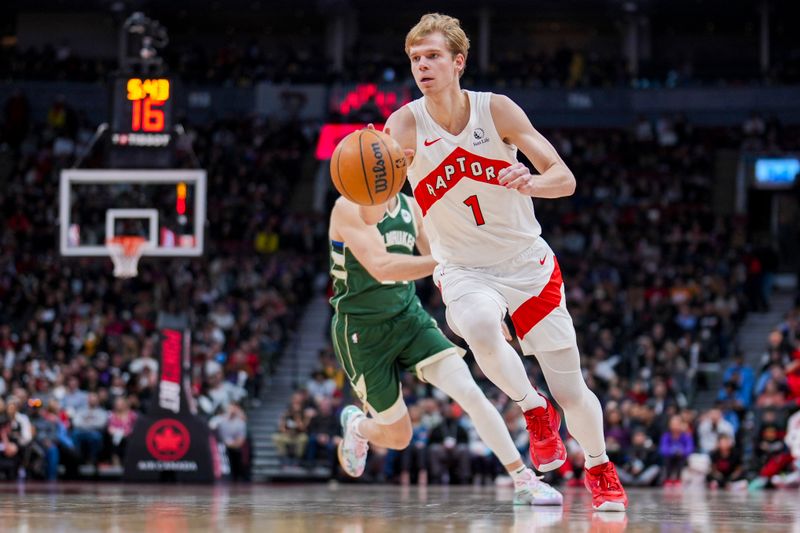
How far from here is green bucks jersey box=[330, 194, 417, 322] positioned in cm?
756

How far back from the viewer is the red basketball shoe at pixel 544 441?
618 centimetres

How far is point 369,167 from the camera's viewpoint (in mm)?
5957

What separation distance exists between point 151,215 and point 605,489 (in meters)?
10.6

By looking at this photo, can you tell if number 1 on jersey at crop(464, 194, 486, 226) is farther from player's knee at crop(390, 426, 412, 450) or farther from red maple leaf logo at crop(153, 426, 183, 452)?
red maple leaf logo at crop(153, 426, 183, 452)

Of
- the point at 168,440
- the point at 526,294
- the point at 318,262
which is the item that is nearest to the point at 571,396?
the point at 526,294

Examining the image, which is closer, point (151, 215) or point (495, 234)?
point (495, 234)

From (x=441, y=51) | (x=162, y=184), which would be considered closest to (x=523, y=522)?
(x=441, y=51)

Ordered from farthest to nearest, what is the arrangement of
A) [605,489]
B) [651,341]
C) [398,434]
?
[651,341] < [398,434] < [605,489]

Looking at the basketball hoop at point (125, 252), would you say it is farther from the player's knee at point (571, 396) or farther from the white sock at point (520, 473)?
the player's knee at point (571, 396)

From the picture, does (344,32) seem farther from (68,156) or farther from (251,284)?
(251,284)

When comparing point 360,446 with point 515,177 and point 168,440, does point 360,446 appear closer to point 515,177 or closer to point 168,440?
point 515,177

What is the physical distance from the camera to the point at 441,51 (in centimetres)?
611

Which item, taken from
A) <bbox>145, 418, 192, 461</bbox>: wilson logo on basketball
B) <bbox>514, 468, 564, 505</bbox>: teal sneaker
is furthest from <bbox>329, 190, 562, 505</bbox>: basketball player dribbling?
<bbox>145, 418, 192, 461</bbox>: wilson logo on basketball

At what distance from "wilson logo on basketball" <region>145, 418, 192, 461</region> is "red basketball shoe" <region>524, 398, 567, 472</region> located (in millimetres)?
10193
